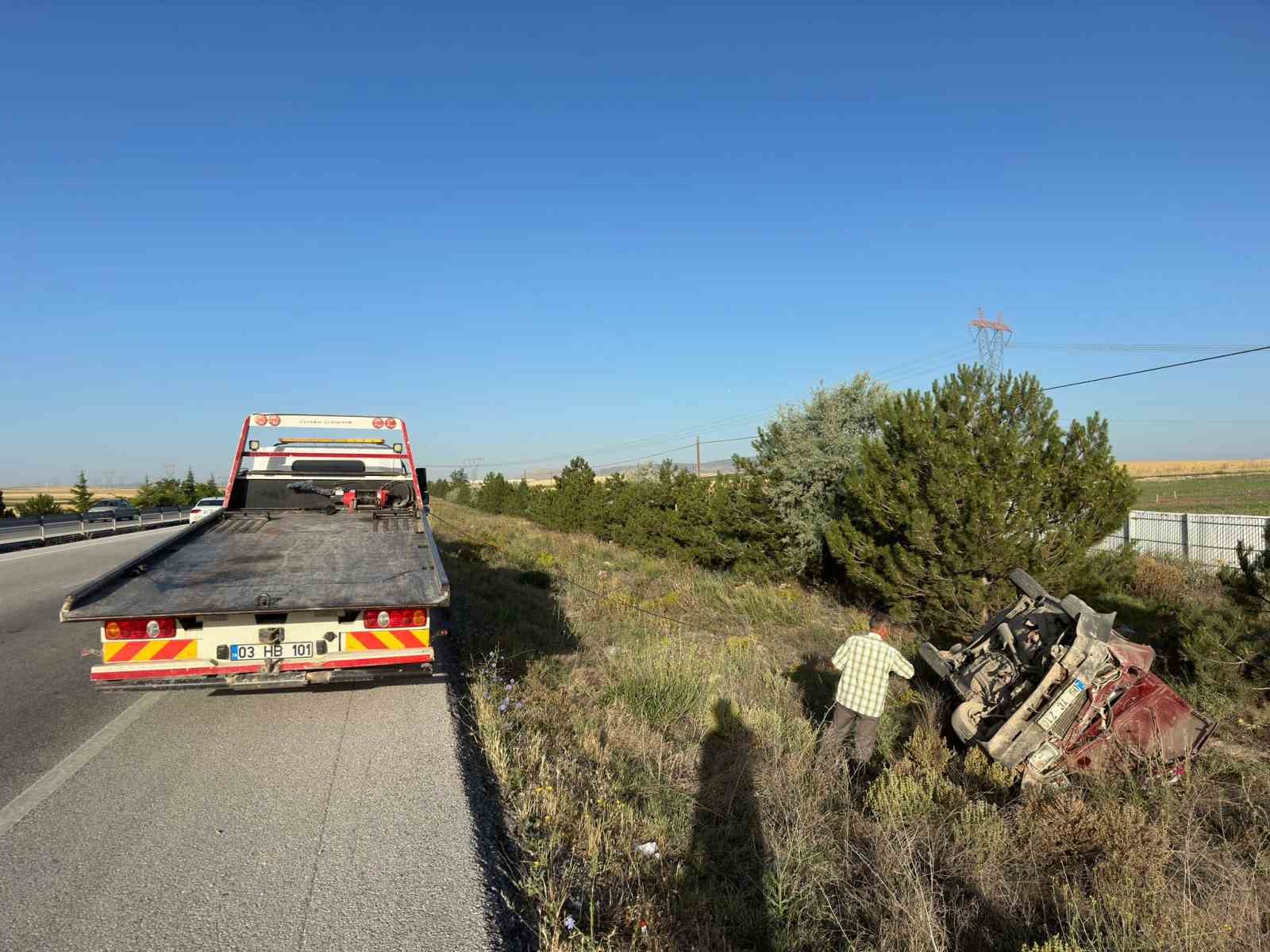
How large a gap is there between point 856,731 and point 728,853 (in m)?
2.34

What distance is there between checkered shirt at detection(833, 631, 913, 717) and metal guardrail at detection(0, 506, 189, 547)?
25499 mm

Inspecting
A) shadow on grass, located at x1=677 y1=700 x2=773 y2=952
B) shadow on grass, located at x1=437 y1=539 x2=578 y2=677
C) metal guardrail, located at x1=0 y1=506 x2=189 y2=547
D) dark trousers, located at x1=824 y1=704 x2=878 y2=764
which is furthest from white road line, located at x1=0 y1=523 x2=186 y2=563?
dark trousers, located at x1=824 y1=704 x2=878 y2=764

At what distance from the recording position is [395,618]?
5.71 metres

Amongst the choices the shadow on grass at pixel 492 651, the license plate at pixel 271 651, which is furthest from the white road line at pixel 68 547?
the license plate at pixel 271 651

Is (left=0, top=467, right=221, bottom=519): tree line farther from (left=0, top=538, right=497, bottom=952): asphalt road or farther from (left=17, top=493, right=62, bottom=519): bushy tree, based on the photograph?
(left=0, top=538, right=497, bottom=952): asphalt road

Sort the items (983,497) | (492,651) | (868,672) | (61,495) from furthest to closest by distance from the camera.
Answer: (61,495) → (983,497) → (492,651) → (868,672)

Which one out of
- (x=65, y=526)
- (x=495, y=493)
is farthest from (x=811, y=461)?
(x=495, y=493)

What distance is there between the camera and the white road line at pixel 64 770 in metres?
4.07

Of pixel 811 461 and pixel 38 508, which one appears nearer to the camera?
pixel 811 461

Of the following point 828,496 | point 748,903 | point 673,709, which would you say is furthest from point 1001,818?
point 828,496

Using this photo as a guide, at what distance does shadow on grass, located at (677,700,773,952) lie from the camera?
3699 millimetres

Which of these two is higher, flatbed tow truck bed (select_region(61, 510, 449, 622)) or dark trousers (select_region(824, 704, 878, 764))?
flatbed tow truck bed (select_region(61, 510, 449, 622))

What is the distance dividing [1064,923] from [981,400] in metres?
8.04

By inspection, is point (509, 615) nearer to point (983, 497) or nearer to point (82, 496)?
point (983, 497)
